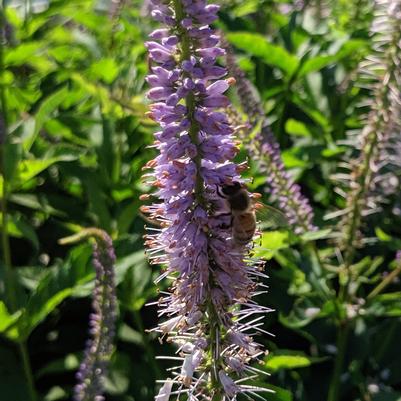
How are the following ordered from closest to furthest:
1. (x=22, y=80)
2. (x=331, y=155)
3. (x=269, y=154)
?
(x=269, y=154), (x=331, y=155), (x=22, y=80)

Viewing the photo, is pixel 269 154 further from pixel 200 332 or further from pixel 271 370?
pixel 200 332

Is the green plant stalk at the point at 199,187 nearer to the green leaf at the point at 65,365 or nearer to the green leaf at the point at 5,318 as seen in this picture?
the green leaf at the point at 5,318

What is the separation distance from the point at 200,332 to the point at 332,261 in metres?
1.91

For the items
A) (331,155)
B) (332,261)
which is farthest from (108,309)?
(331,155)

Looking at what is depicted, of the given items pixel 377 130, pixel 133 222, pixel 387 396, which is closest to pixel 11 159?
pixel 133 222

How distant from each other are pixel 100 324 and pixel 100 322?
0.01 meters

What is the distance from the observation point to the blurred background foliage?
3709mm

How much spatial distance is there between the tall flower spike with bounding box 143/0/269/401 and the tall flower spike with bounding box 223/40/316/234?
1082mm

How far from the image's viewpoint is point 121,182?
437 cm

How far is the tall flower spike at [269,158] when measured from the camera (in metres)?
3.57

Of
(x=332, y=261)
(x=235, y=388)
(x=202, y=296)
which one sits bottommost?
(x=332, y=261)

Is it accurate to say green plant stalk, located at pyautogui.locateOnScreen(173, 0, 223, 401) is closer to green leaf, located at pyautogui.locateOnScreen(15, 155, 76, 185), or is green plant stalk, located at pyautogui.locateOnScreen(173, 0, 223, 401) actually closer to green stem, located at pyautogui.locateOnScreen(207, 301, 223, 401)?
green stem, located at pyautogui.locateOnScreen(207, 301, 223, 401)

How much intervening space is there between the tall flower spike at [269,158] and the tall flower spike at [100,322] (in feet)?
3.32

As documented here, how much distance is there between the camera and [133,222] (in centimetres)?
437
